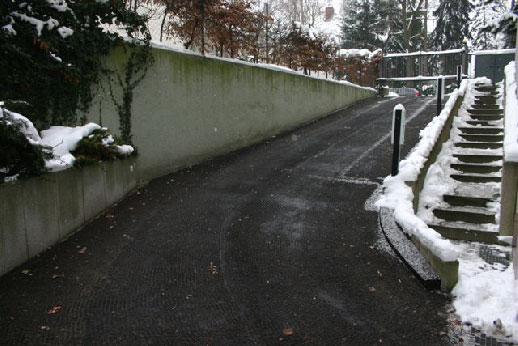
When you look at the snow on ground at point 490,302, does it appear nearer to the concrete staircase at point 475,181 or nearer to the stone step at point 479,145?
the concrete staircase at point 475,181

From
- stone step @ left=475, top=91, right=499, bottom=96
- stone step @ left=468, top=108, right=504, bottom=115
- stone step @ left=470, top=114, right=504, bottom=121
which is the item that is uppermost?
stone step @ left=475, top=91, right=499, bottom=96

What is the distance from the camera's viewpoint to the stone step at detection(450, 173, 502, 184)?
8195mm

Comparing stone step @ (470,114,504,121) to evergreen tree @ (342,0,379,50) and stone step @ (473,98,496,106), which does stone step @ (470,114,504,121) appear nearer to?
stone step @ (473,98,496,106)

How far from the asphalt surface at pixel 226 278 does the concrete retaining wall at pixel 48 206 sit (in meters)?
0.16

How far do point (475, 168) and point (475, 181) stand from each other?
0.44 meters

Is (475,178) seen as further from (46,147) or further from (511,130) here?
(46,147)

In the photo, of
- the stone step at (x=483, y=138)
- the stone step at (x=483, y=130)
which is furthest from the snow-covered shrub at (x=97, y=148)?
the stone step at (x=483, y=130)

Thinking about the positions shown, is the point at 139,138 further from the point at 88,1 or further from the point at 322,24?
the point at 322,24

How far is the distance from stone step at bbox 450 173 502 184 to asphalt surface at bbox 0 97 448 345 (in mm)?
2091

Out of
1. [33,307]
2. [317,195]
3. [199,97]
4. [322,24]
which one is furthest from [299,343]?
[322,24]

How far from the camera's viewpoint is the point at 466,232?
6.93m

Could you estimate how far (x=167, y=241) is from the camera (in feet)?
17.2

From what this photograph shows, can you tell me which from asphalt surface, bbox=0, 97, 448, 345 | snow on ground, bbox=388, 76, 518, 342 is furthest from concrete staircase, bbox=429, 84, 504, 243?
asphalt surface, bbox=0, 97, 448, 345

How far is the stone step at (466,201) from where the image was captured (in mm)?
7461
